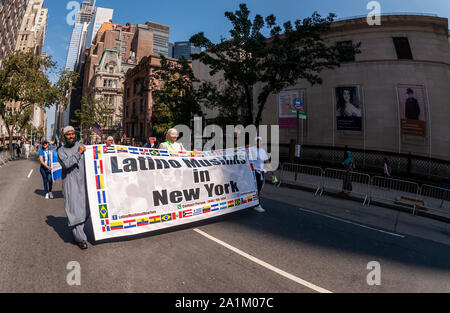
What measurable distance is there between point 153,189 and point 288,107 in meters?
17.9

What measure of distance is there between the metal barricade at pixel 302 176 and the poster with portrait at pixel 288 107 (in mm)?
7775

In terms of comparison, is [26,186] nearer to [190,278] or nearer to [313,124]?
[190,278]

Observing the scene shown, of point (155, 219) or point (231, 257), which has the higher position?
point (155, 219)

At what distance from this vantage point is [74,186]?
4.18 m

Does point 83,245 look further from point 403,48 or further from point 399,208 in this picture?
point 403,48

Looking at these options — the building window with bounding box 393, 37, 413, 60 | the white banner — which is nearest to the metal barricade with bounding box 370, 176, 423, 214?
the white banner

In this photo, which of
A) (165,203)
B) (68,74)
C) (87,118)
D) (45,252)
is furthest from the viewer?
(87,118)

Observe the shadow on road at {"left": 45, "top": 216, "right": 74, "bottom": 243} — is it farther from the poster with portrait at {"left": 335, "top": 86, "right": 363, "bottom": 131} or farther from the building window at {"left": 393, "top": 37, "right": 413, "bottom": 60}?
the building window at {"left": 393, "top": 37, "right": 413, "bottom": 60}

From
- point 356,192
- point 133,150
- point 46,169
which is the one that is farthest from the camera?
point 356,192

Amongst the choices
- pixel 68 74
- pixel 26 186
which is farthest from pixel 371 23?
pixel 68 74

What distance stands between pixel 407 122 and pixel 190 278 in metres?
19.4

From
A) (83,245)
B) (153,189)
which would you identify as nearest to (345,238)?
(153,189)

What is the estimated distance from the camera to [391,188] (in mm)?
11062

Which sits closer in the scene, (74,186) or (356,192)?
(74,186)
